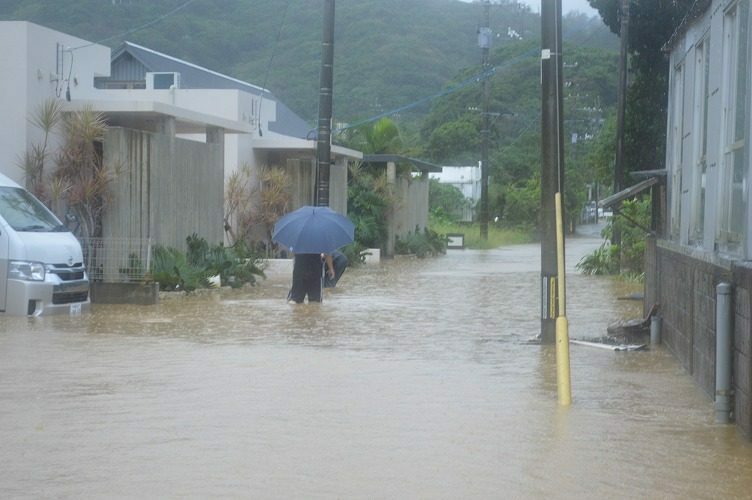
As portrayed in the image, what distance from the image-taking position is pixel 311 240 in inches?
848

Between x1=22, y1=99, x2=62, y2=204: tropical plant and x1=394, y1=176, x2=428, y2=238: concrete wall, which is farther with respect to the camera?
x1=394, y1=176, x2=428, y2=238: concrete wall

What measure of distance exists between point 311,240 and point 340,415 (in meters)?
11.0

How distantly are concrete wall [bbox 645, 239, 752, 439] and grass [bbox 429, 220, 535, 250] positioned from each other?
3833cm

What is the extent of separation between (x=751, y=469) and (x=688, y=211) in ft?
19.6

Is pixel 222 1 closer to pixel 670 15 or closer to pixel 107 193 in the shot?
pixel 670 15

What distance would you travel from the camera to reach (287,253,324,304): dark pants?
22094 millimetres

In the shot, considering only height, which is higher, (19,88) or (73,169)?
(19,88)

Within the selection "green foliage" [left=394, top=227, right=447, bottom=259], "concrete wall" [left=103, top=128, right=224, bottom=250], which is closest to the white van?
"concrete wall" [left=103, top=128, right=224, bottom=250]

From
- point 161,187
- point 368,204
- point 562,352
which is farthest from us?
point 368,204

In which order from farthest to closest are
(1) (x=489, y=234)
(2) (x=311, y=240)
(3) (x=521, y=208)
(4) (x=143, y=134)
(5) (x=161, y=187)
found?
(3) (x=521, y=208) < (1) (x=489, y=234) < (5) (x=161, y=187) < (4) (x=143, y=134) < (2) (x=311, y=240)

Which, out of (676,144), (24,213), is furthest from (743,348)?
(24,213)

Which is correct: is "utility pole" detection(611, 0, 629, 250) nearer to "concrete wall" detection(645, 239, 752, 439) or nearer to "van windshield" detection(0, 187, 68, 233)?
"concrete wall" detection(645, 239, 752, 439)

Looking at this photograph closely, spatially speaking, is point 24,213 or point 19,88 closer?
point 24,213

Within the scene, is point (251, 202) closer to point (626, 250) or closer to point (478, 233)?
point (626, 250)
